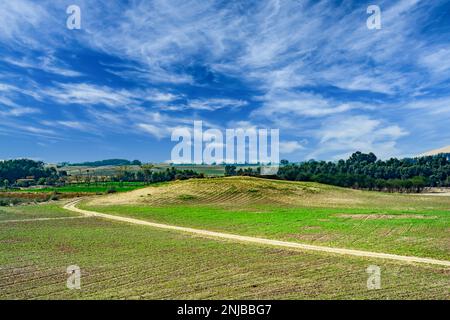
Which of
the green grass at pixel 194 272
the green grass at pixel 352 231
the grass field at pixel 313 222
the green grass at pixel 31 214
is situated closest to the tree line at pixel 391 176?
the grass field at pixel 313 222

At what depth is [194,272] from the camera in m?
23.2

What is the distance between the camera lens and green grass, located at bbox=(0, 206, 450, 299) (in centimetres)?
1884

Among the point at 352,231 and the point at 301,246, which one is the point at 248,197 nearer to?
the point at 352,231

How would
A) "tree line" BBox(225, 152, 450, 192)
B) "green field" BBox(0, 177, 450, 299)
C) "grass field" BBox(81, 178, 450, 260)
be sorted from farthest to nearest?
"tree line" BBox(225, 152, 450, 192), "grass field" BBox(81, 178, 450, 260), "green field" BBox(0, 177, 450, 299)

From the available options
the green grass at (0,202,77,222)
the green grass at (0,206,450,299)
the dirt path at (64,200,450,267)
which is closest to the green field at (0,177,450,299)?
the green grass at (0,206,450,299)

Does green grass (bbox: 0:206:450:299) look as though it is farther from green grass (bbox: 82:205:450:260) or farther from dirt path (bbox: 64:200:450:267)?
green grass (bbox: 82:205:450:260)

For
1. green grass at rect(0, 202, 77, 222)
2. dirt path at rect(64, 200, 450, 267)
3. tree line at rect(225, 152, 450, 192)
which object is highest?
tree line at rect(225, 152, 450, 192)

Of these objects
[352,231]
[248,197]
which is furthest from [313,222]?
[248,197]
